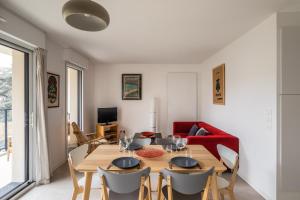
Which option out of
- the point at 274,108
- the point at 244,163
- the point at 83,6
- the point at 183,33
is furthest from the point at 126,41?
the point at 244,163

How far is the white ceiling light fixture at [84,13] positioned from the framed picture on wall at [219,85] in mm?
3059

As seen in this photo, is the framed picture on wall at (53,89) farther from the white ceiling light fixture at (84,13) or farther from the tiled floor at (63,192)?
the white ceiling light fixture at (84,13)

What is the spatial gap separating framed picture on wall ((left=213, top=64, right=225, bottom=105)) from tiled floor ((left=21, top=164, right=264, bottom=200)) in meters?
1.69

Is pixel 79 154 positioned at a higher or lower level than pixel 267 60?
lower

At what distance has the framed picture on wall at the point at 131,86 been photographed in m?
5.45

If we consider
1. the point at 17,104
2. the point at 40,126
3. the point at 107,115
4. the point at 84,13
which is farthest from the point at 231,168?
the point at 107,115

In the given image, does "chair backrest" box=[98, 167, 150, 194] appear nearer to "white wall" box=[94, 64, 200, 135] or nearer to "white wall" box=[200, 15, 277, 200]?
"white wall" box=[200, 15, 277, 200]

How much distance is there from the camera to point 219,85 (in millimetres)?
3963

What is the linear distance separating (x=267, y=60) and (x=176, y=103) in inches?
127

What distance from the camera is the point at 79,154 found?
2.11 metres

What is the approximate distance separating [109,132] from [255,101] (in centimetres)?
381

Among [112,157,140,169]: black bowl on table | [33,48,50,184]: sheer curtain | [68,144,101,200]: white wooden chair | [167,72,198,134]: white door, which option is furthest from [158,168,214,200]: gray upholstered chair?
[167,72,198,134]: white door

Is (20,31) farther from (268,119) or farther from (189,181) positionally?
(268,119)

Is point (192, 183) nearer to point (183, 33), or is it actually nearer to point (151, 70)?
point (183, 33)
